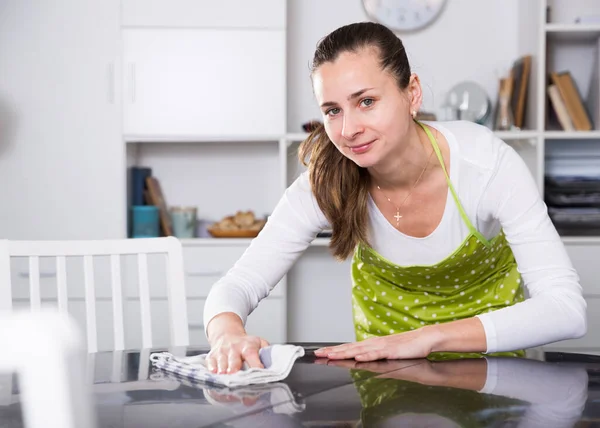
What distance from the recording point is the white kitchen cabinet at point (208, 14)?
3127mm

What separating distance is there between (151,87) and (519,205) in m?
2.03

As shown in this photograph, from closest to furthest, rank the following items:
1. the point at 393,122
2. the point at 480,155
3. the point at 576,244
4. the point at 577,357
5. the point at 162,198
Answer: the point at 577,357 → the point at 393,122 → the point at 480,155 → the point at 576,244 → the point at 162,198

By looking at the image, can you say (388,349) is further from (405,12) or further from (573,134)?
(405,12)

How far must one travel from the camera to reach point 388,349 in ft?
4.23

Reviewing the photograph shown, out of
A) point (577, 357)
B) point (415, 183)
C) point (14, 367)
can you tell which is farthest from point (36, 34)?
point (14, 367)

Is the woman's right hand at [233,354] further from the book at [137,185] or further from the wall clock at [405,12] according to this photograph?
the wall clock at [405,12]

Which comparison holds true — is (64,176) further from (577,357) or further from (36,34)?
(577,357)

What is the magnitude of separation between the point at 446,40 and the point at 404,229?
77.9 inches

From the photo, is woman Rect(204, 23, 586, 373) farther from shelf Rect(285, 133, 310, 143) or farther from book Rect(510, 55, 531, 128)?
book Rect(510, 55, 531, 128)

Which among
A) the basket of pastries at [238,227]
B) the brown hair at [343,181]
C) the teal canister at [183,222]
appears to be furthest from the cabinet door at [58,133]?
the brown hair at [343,181]

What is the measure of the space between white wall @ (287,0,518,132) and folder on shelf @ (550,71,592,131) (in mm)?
342

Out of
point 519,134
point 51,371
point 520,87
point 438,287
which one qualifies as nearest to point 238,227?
point 519,134

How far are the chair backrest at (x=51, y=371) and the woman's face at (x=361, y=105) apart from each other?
119cm

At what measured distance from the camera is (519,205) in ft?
5.00
